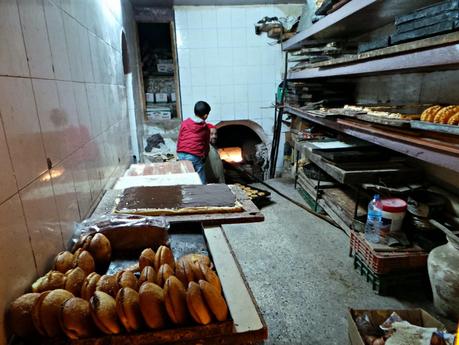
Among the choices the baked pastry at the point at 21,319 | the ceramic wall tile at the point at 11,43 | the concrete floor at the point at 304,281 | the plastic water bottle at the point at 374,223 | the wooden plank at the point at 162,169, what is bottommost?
the concrete floor at the point at 304,281

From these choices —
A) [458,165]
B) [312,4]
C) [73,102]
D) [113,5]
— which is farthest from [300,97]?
[73,102]

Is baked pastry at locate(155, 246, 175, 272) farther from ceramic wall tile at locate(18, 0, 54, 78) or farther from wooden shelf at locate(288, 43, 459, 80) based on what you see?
wooden shelf at locate(288, 43, 459, 80)

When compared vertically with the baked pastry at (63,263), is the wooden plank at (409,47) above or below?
above

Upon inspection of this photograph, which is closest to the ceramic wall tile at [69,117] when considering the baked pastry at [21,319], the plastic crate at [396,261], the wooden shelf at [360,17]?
the baked pastry at [21,319]

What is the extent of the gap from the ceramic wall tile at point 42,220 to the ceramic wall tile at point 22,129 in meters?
0.04

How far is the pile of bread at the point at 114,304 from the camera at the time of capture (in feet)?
2.39

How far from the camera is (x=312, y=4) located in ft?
12.0

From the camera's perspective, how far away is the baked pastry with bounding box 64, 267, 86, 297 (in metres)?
0.84

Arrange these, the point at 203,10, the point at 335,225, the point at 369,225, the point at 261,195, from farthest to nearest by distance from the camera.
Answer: the point at 203,10, the point at 261,195, the point at 335,225, the point at 369,225

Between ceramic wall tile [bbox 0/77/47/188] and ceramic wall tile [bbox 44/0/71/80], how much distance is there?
12.1 inches

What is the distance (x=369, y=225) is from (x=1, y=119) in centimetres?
244

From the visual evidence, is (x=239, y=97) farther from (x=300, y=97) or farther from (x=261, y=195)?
(x=261, y=195)

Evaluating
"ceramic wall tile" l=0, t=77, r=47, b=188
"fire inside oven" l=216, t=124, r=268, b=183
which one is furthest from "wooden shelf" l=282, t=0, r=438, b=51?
"fire inside oven" l=216, t=124, r=268, b=183

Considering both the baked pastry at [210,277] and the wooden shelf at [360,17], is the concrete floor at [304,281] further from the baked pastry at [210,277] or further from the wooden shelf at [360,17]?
the wooden shelf at [360,17]
